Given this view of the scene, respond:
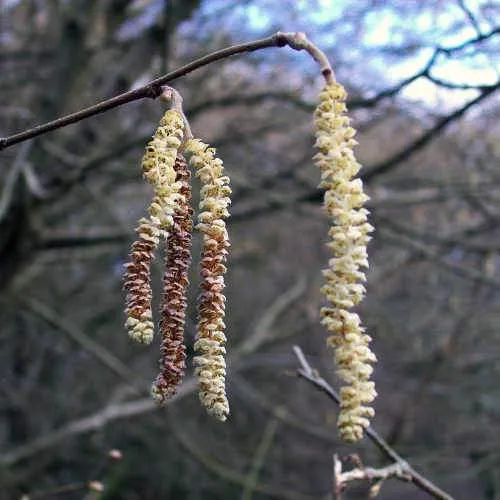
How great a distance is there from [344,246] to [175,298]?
0.17 meters

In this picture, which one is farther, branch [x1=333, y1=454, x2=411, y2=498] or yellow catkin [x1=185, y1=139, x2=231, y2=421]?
branch [x1=333, y1=454, x2=411, y2=498]

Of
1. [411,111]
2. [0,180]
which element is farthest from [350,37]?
[0,180]

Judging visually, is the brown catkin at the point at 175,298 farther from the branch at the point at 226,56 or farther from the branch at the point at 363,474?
the branch at the point at 363,474

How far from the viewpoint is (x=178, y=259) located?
28.6 inches

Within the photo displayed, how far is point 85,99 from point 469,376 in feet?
9.57

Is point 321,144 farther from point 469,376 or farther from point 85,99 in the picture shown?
point 469,376

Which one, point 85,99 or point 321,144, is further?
point 85,99

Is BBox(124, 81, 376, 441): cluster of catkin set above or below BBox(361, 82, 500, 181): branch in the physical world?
below

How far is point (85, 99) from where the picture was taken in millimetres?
3721

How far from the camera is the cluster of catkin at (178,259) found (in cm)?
68

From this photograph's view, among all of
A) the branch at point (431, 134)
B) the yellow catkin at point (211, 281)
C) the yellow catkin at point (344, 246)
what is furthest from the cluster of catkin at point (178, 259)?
the branch at point (431, 134)

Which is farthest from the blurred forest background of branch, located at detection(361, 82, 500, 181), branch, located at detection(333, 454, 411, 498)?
branch, located at detection(333, 454, 411, 498)

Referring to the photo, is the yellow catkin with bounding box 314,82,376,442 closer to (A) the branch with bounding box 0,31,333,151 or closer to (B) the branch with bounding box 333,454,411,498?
(A) the branch with bounding box 0,31,333,151

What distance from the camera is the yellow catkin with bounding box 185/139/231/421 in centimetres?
68
